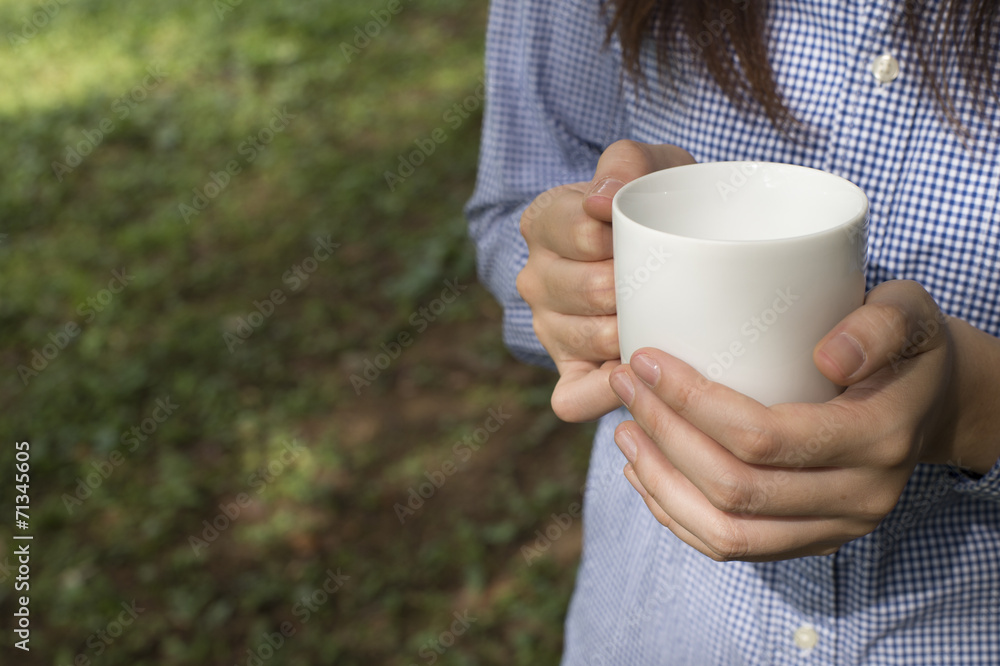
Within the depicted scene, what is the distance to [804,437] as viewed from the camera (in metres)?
0.66

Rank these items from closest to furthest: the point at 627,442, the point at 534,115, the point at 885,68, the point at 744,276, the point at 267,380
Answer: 1. the point at 744,276
2. the point at 627,442
3. the point at 885,68
4. the point at 534,115
5. the point at 267,380

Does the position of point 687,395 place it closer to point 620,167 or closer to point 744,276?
point 744,276

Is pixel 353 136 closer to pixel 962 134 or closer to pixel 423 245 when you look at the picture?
pixel 423 245

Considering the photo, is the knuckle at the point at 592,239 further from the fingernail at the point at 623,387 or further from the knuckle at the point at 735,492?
the knuckle at the point at 735,492

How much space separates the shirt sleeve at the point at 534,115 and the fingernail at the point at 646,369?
0.42m

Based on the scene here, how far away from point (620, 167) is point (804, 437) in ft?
1.04

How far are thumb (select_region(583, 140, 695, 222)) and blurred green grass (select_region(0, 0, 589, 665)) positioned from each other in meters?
1.80

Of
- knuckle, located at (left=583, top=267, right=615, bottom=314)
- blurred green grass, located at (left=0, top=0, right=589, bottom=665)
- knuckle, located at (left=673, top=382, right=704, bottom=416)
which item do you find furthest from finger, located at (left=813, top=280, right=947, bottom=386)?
blurred green grass, located at (left=0, top=0, right=589, bottom=665)

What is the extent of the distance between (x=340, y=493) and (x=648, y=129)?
1.99 m

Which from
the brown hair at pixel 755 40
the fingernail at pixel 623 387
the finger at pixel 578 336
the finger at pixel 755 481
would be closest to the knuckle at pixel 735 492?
the finger at pixel 755 481

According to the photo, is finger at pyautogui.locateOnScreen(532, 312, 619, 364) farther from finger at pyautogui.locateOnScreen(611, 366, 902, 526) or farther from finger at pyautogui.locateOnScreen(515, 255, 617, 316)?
finger at pyautogui.locateOnScreen(611, 366, 902, 526)

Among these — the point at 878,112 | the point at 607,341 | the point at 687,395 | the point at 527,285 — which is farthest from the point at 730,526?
the point at 878,112

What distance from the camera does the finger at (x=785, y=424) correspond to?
661mm

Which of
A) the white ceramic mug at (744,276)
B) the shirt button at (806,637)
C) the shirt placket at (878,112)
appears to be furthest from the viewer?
the shirt button at (806,637)
